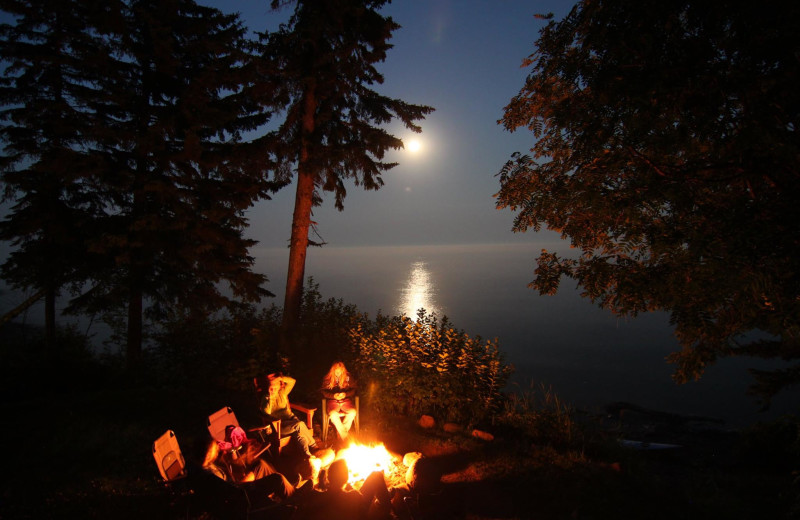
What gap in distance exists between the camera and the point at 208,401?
832cm

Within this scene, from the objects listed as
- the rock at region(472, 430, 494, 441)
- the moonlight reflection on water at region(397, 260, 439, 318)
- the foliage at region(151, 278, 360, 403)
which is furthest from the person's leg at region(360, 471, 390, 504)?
the moonlight reflection on water at region(397, 260, 439, 318)

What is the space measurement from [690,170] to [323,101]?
9.45 m

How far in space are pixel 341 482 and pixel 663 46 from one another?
6.27 metres

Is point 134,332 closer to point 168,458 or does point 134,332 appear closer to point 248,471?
point 168,458

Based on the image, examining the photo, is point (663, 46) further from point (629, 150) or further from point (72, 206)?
point (72, 206)

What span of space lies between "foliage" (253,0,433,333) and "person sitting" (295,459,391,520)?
6.39 m

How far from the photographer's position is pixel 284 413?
→ 229 inches

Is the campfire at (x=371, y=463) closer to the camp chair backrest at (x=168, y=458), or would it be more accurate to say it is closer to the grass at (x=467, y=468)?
the grass at (x=467, y=468)

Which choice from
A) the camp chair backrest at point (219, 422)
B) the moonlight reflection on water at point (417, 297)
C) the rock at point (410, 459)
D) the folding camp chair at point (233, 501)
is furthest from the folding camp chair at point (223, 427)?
the moonlight reflection on water at point (417, 297)

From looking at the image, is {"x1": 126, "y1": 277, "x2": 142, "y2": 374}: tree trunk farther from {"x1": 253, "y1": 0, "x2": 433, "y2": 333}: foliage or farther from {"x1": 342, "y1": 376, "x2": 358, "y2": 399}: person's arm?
{"x1": 342, "y1": 376, "x2": 358, "y2": 399}: person's arm

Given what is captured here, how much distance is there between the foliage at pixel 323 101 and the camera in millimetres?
9680

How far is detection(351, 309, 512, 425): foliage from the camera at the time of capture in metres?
7.55

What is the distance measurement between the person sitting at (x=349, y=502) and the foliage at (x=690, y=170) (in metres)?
3.34

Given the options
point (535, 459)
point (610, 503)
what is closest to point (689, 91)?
point (610, 503)
